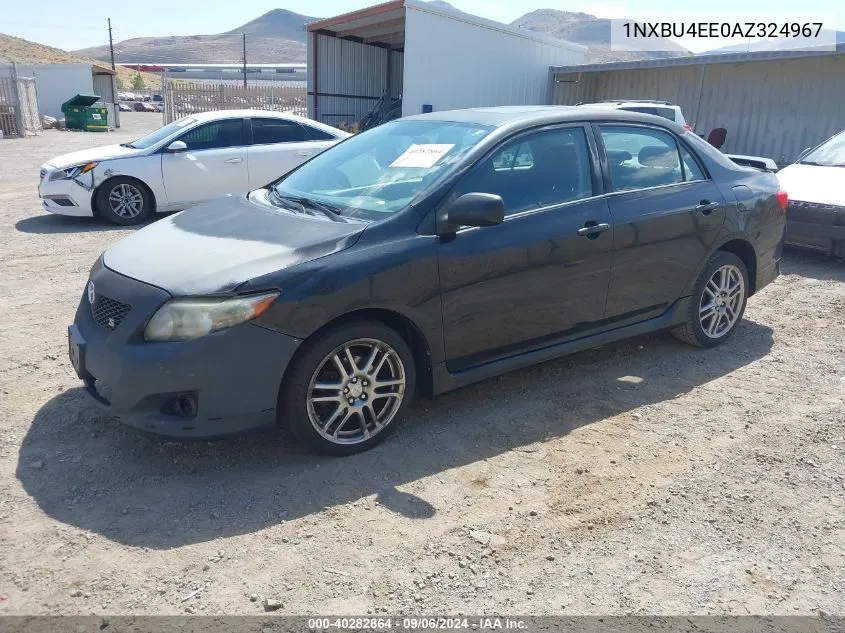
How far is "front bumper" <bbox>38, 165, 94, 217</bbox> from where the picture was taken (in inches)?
352

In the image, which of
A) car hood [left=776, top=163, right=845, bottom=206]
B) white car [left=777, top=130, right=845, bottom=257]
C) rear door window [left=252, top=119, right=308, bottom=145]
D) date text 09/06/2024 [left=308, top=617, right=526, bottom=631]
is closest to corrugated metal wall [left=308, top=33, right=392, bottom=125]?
rear door window [left=252, top=119, right=308, bottom=145]

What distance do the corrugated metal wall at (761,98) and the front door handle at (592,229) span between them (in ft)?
39.0

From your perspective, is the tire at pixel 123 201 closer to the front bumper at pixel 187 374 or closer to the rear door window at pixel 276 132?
the rear door window at pixel 276 132

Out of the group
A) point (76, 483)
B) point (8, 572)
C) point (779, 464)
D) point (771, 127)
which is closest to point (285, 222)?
point (76, 483)

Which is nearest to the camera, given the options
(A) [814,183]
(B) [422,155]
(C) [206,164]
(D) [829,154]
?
(B) [422,155]

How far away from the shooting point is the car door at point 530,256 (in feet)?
12.4

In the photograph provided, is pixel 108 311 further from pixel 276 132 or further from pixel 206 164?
pixel 276 132

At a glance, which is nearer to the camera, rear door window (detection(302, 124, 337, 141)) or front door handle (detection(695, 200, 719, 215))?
front door handle (detection(695, 200, 719, 215))

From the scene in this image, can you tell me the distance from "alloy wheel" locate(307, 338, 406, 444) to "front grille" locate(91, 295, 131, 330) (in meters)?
0.95

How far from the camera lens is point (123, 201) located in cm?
920

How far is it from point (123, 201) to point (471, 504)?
25.1 feet

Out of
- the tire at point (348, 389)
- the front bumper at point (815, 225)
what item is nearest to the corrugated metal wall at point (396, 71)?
the front bumper at point (815, 225)

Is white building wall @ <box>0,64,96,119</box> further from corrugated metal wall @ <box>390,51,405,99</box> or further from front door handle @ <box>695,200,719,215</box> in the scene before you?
front door handle @ <box>695,200,719,215</box>

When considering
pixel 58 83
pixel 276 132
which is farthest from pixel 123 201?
pixel 58 83
